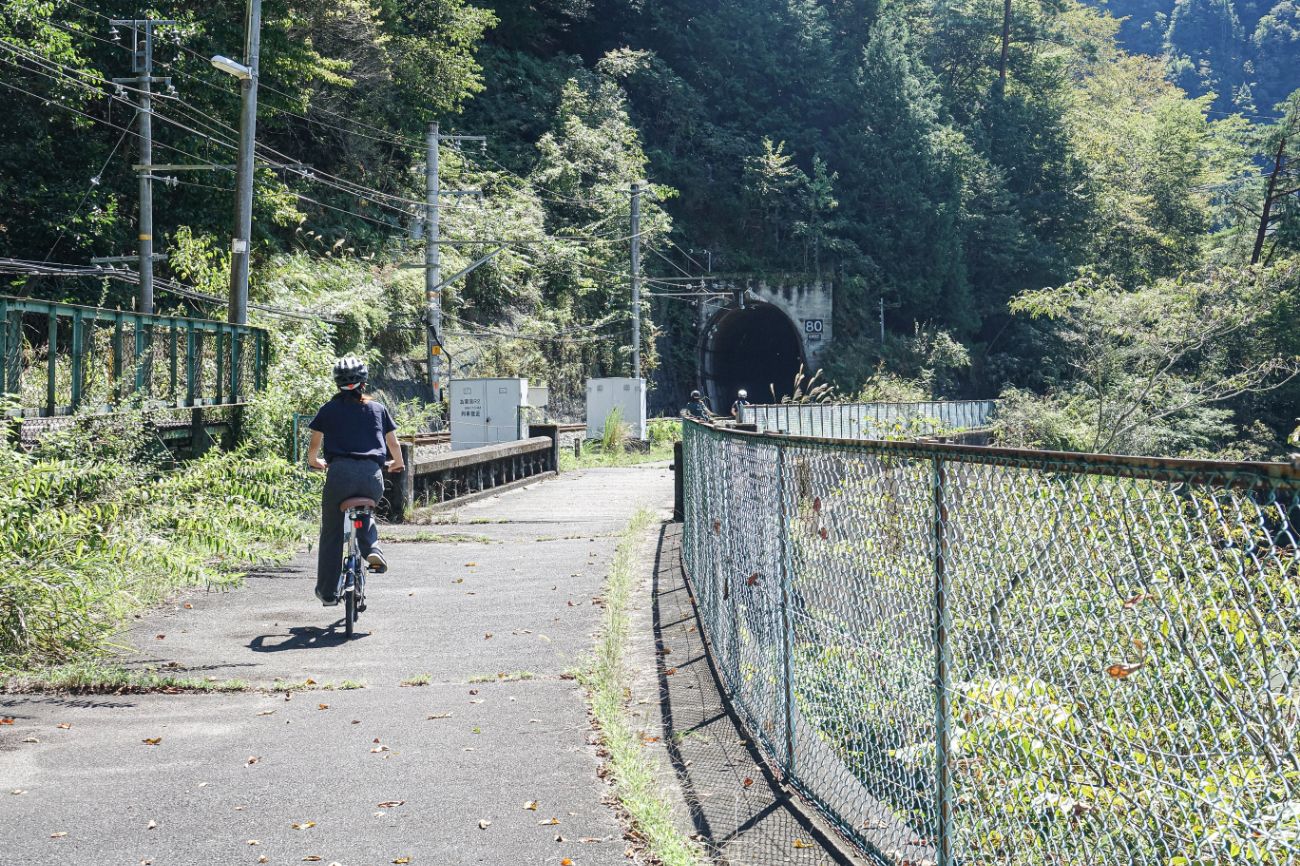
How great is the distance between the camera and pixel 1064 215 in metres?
69.6

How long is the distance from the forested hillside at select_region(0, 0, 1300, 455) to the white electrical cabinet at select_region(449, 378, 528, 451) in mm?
4361

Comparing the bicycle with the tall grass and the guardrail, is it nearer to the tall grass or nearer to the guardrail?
the tall grass

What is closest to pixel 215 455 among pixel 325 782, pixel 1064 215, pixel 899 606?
pixel 325 782

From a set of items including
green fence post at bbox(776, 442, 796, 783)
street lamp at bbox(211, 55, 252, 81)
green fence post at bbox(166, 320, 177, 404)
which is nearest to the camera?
green fence post at bbox(776, 442, 796, 783)

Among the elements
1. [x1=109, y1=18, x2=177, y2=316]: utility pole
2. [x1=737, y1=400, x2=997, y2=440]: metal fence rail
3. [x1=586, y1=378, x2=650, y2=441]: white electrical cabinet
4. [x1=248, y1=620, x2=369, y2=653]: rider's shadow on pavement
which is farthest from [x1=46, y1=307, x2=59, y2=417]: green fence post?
[x1=586, y1=378, x2=650, y2=441]: white electrical cabinet

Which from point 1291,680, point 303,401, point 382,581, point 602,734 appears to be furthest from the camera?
point 303,401

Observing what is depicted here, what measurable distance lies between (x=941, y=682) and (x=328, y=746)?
10.5 feet

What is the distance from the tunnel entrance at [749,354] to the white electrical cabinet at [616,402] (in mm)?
19678

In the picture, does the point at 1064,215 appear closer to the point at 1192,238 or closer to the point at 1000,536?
the point at 1192,238

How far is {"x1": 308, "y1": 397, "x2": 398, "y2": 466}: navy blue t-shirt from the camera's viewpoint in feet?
26.4

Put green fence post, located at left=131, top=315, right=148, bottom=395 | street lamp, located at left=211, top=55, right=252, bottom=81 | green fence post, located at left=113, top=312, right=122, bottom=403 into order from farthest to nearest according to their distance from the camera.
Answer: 1. street lamp, located at left=211, top=55, right=252, bottom=81
2. green fence post, located at left=131, top=315, right=148, bottom=395
3. green fence post, located at left=113, top=312, right=122, bottom=403

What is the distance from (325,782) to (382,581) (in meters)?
5.57

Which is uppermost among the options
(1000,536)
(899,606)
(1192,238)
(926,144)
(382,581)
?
(926,144)

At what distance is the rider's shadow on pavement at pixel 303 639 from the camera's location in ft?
25.3
